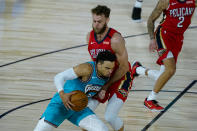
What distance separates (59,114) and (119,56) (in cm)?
98

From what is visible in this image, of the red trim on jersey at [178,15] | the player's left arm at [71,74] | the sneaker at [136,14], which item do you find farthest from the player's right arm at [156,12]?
the sneaker at [136,14]

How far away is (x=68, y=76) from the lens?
3623 mm

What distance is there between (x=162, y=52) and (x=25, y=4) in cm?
598

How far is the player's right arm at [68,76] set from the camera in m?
3.53

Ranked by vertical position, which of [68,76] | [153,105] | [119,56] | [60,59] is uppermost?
[119,56]

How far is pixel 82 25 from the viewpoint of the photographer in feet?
27.9

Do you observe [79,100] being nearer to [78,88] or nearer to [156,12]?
[78,88]

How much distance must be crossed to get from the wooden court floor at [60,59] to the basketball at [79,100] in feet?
3.55

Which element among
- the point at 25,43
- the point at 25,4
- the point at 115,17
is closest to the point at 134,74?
the point at 25,43

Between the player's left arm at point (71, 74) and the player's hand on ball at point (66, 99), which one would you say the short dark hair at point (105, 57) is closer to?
the player's left arm at point (71, 74)

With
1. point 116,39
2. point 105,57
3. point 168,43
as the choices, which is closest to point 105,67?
point 105,57

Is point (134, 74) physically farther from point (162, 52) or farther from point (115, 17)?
point (115, 17)

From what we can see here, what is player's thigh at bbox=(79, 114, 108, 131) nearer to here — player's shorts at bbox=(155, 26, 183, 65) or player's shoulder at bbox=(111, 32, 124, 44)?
player's shoulder at bbox=(111, 32, 124, 44)

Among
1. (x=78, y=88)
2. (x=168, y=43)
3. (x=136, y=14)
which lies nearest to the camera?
(x=78, y=88)
